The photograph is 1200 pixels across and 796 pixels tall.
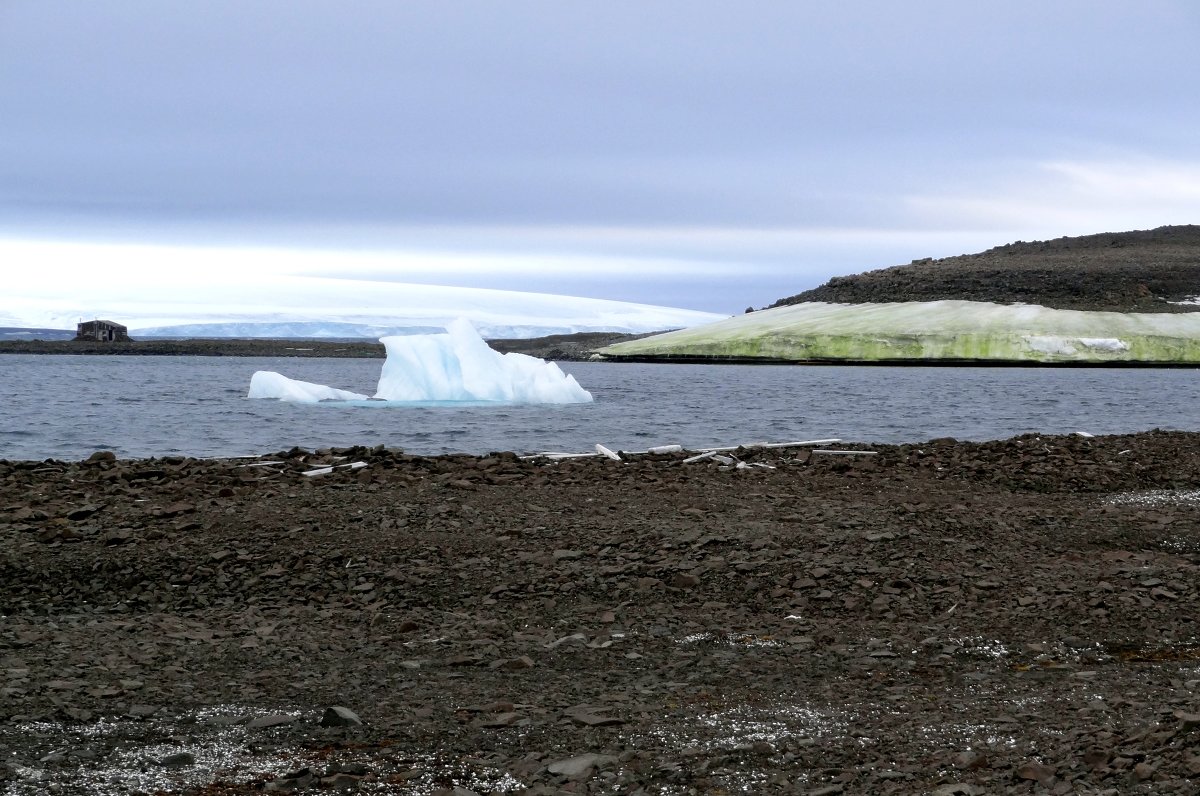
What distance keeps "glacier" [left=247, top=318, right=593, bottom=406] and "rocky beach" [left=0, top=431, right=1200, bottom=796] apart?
21.4 meters

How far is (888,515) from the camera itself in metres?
10.6

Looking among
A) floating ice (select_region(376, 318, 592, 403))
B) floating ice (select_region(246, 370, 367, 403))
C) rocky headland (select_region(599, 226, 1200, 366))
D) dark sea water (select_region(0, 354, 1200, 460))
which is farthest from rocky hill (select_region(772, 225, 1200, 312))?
floating ice (select_region(246, 370, 367, 403))

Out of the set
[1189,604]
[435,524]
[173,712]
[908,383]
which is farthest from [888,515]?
[908,383]

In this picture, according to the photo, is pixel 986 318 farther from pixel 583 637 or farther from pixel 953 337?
pixel 583 637

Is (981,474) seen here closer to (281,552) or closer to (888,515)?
(888,515)

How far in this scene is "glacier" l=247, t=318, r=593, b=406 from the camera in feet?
113

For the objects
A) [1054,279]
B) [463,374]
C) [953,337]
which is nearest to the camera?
[463,374]

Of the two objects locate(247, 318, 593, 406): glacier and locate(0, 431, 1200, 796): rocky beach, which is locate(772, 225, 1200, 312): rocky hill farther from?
locate(0, 431, 1200, 796): rocky beach

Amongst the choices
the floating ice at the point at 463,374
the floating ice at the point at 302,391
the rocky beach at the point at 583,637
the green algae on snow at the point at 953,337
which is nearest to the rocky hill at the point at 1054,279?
the green algae on snow at the point at 953,337

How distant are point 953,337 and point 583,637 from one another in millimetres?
82883

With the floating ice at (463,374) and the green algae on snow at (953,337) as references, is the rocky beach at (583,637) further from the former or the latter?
the green algae on snow at (953,337)

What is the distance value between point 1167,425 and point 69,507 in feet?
88.8

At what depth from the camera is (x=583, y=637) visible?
283 inches

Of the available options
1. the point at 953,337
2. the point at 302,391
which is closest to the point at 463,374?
the point at 302,391
